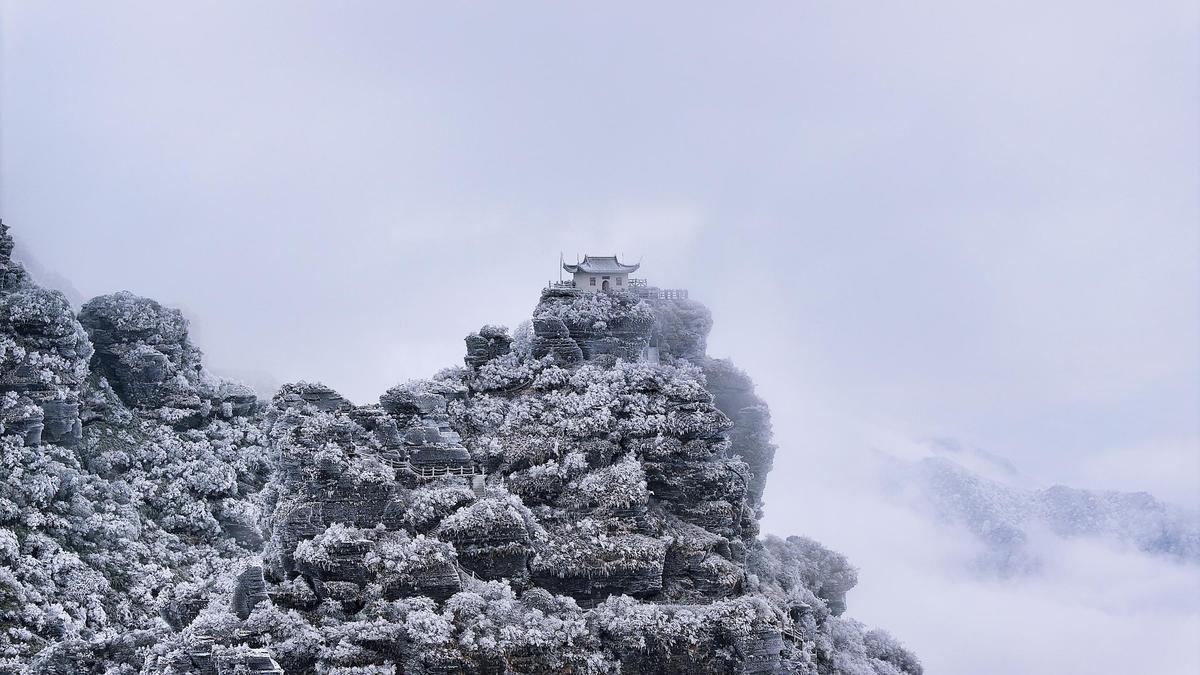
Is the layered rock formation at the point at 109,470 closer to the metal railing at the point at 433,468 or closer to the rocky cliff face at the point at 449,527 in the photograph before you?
the rocky cliff face at the point at 449,527

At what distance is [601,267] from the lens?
80312mm

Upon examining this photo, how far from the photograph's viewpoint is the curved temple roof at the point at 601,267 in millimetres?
79688

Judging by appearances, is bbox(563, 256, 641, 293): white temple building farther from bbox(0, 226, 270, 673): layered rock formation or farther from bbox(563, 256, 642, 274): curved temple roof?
bbox(0, 226, 270, 673): layered rock formation

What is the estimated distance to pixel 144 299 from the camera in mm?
96250

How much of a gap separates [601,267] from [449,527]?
28056mm

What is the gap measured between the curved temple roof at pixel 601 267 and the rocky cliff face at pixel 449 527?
156 inches

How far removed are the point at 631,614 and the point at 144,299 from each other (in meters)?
57.1

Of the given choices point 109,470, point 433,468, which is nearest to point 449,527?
point 433,468

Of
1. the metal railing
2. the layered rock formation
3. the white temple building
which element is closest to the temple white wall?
the white temple building

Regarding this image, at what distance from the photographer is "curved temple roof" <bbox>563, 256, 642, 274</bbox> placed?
79.7 m

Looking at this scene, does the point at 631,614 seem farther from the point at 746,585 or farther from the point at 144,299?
the point at 144,299

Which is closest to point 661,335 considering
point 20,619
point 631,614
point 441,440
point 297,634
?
point 441,440

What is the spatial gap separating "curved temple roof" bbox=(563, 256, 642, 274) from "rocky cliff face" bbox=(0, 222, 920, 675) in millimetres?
3968

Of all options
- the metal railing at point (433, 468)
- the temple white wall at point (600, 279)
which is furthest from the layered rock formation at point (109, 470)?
the temple white wall at point (600, 279)
